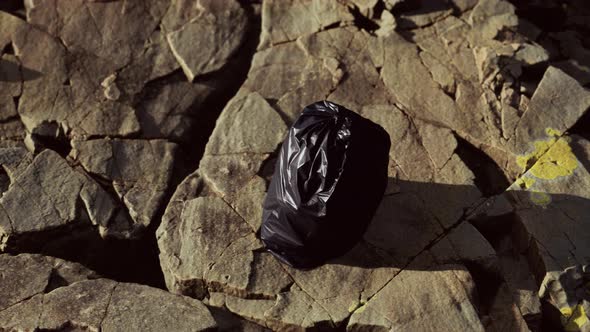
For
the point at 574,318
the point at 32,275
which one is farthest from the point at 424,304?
the point at 32,275

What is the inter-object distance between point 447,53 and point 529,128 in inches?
28.9

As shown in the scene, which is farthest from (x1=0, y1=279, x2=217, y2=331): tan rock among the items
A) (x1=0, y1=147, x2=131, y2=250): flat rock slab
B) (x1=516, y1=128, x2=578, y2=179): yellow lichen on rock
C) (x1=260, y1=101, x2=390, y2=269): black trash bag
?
(x1=516, y1=128, x2=578, y2=179): yellow lichen on rock

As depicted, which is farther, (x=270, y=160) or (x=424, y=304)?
(x=270, y=160)

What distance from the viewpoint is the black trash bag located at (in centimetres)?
332

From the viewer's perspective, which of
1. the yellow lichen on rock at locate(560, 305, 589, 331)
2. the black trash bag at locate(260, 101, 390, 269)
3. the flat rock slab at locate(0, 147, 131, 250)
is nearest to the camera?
the black trash bag at locate(260, 101, 390, 269)

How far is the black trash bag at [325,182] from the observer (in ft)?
10.9

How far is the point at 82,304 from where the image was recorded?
344 centimetres

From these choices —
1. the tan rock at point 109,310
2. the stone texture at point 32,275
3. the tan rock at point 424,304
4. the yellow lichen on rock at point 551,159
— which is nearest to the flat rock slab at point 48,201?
the stone texture at point 32,275

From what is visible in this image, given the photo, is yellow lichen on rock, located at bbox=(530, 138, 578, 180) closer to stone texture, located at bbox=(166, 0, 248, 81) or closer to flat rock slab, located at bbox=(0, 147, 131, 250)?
stone texture, located at bbox=(166, 0, 248, 81)

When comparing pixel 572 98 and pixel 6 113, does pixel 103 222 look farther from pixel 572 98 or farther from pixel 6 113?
pixel 572 98

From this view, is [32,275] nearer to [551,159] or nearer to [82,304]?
[82,304]

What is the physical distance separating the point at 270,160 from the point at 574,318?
6.02ft

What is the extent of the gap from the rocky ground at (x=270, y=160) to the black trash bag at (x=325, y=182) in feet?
0.81

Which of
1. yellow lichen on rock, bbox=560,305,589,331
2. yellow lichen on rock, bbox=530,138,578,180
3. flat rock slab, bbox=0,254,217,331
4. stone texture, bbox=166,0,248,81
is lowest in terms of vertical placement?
yellow lichen on rock, bbox=560,305,589,331
